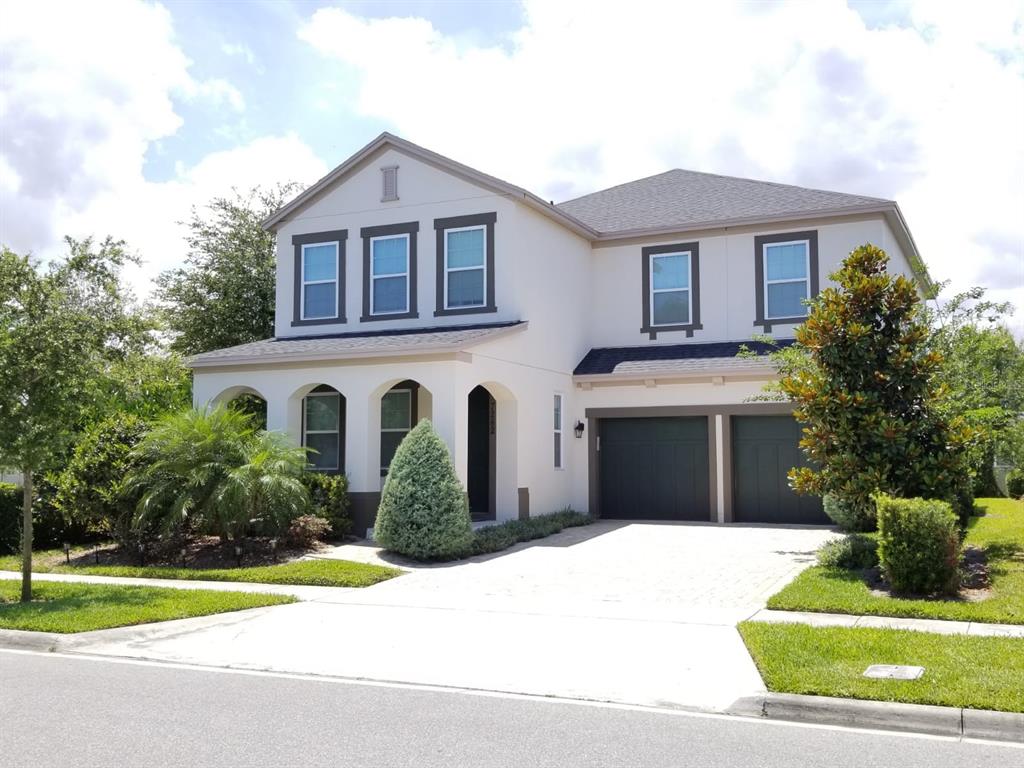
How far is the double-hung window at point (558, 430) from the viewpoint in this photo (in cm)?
1991

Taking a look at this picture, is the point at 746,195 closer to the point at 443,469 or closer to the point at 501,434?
the point at 501,434

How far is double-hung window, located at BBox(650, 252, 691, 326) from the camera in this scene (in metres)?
21.0

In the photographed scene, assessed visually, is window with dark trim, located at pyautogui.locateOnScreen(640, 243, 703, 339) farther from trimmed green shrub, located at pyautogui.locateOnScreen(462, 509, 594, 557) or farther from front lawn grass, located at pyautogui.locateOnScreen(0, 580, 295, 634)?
front lawn grass, located at pyautogui.locateOnScreen(0, 580, 295, 634)

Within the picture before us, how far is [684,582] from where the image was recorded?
12.2 metres

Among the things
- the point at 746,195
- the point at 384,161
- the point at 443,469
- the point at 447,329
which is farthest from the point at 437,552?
the point at 746,195

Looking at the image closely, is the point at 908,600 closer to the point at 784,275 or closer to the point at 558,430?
the point at 558,430

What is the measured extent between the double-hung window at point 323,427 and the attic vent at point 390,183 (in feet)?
13.6

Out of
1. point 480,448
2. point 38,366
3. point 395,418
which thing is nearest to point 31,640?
point 38,366

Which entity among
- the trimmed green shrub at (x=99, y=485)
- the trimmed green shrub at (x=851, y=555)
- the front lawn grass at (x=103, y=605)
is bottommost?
the front lawn grass at (x=103, y=605)

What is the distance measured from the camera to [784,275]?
20094 millimetres

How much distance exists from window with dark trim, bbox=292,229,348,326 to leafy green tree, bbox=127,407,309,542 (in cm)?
502

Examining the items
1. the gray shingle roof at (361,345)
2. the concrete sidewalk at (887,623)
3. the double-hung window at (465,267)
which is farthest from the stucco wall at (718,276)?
the concrete sidewalk at (887,623)

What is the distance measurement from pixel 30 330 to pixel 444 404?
21.8 feet

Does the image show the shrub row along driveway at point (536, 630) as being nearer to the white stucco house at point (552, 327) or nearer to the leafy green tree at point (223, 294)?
the white stucco house at point (552, 327)
